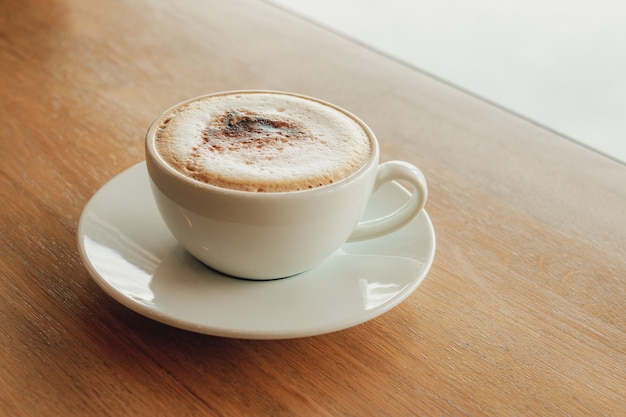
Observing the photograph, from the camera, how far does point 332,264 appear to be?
619 millimetres

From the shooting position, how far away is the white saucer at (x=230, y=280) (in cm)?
53

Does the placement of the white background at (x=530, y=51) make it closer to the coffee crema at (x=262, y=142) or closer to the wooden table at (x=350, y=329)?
the wooden table at (x=350, y=329)

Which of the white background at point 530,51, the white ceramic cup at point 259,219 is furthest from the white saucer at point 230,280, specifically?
the white background at point 530,51

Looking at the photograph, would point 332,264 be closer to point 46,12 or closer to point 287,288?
point 287,288

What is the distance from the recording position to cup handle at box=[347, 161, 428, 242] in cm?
62

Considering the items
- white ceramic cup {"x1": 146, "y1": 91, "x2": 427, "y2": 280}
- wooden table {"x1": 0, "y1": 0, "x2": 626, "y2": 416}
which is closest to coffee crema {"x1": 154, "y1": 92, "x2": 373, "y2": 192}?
white ceramic cup {"x1": 146, "y1": 91, "x2": 427, "y2": 280}

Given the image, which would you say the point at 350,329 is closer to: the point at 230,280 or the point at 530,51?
the point at 230,280

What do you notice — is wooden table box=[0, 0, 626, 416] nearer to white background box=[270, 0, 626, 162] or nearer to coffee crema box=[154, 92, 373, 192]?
coffee crema box=[154, 92, 373, 192]

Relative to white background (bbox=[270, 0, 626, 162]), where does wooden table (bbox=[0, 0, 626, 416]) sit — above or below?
above

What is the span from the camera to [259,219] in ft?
1.77

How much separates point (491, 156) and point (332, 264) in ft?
1.16

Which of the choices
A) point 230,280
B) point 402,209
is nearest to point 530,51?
point 402,209

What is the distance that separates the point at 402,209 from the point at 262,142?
144 millimetres

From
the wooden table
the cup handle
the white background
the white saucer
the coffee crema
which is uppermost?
the coffee crema
